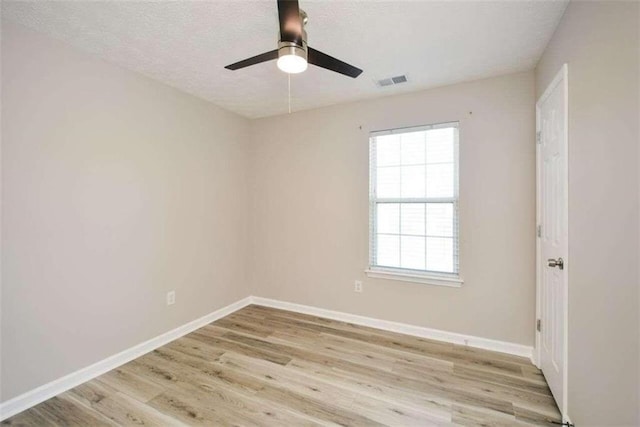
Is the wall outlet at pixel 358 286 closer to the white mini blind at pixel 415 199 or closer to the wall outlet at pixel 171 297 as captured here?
the white mini blind at pixel 415 199

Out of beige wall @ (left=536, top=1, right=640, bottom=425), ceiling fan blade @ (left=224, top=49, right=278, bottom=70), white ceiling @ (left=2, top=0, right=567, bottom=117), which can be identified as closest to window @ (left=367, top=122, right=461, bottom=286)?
white ceiling @ (left=2, top=0, right=567, bottom=117)

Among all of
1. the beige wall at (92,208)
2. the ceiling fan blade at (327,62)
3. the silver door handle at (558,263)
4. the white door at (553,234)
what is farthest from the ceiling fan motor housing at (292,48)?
the silver door handle at (558,263)

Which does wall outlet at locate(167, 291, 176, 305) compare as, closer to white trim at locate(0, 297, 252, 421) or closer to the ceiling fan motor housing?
white trim at locate(0, 297, 252, 421)

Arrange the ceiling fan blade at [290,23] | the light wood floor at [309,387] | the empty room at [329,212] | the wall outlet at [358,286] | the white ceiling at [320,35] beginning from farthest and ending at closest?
the wall outlet at [358,286]
the light wood floor at [309,387]
the white ceiling at [320,35]
the empty room at [329,212]
the ceiling fan blade at [290,23]

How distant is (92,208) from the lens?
2.32 metres

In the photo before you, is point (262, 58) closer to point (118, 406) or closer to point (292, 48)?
point (292, 48)

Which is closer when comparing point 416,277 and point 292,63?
point 292,63

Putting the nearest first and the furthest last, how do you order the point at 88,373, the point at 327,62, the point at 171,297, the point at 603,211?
the point at 603,211
the point at 327,62
the point at 88,373
the point at 171,297

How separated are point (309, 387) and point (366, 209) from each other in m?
1.83

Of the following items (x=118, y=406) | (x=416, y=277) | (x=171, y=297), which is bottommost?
(x=118, y=406)

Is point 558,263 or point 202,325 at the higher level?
point 558,263

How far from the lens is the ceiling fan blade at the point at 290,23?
4.73ft

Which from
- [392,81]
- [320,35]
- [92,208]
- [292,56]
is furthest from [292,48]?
[92,208]

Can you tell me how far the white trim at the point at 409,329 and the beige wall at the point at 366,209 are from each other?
0.06 meters
